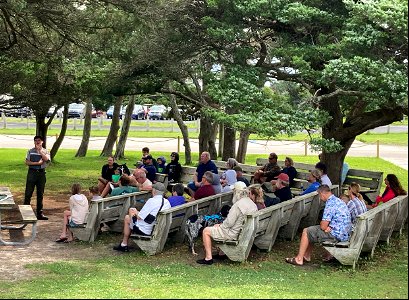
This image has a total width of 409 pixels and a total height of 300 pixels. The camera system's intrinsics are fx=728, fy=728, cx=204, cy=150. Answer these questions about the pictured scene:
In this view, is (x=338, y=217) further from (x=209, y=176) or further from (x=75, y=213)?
(x=75, y=213)

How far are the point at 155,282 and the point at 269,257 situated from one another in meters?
2.52

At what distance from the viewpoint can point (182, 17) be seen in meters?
14.7

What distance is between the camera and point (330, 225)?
1070 centimetres

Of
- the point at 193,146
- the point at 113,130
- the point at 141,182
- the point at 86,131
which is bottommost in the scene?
the point at 193,146

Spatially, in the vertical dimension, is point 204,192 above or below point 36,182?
above

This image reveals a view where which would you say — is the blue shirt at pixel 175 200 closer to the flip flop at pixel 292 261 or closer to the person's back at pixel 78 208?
the person's back at pixel 78 208

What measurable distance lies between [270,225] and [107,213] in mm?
3088

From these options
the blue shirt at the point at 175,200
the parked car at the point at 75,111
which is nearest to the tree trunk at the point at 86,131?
the blue shirt at the point at 175,200

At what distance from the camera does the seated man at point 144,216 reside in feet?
38.7

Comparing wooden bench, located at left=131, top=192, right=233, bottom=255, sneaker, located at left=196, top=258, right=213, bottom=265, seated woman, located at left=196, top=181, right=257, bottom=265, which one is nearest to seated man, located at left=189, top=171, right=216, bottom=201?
wooden bench, located at left=131, top=192, right=233, bottom=255

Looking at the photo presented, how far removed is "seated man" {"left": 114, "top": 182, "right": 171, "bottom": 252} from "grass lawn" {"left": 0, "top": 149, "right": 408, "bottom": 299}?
1.06ft

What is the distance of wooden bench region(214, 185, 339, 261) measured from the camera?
11.0 m

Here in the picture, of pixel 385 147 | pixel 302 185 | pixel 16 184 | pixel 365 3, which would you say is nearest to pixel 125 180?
pixel 302 185

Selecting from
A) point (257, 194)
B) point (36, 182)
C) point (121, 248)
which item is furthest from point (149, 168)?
point (257, 194)
